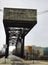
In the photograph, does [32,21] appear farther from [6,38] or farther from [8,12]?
[6,38]

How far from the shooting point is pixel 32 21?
3416 cm

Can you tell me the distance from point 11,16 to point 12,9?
117 cm

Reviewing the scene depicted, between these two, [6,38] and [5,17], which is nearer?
[5,17]

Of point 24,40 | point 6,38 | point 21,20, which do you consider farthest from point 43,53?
point 21,20

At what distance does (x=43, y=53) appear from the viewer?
215 feet

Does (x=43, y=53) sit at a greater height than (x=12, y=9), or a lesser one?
lesser

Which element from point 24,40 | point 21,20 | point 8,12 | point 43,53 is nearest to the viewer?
point 8,12

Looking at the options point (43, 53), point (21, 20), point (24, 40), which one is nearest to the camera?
point (21, 20)

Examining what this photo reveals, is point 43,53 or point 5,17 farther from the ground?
Result: point 5,17

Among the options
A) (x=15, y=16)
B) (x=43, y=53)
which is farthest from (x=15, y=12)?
(x=43, y=53)

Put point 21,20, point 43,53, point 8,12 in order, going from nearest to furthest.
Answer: point 8,12 → point 21,20 → point 43,53

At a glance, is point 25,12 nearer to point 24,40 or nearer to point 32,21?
point 32,21

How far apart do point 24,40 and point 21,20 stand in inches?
1426

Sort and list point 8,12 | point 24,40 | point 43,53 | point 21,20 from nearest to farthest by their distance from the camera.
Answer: point 8,12 → point 21,20 → point 43,53 → point 24,40
